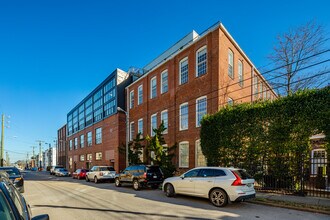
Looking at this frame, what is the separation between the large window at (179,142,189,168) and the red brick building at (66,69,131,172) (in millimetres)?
9129

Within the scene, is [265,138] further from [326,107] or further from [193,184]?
[193,184]

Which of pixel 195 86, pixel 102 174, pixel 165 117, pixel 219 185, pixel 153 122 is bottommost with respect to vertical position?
pixel 102 174

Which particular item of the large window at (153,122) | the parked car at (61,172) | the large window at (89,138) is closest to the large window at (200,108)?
the large window at (153,122)

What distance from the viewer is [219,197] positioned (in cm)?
923

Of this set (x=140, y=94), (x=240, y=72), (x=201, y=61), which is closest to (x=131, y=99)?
(x=140, y=94)

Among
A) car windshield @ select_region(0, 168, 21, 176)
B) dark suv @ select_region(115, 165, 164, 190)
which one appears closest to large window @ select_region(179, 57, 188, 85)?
dark suv @ select_region(115, 165, 164, 190)

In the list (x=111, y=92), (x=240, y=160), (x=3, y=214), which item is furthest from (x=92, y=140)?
(x=3, y=214)

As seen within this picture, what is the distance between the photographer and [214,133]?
14.4 metres

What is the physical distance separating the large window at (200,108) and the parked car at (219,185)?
771 cm

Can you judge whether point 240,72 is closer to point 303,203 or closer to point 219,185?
point 303,203

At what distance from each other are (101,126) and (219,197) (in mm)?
28836

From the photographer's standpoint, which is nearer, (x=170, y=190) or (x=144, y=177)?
(x=170, y=190)

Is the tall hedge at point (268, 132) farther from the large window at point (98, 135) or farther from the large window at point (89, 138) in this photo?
the large window at point (89, 138)

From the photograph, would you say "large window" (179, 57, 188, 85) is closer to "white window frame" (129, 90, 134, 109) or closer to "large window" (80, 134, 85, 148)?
"white window frame" (129, 90, 134, 109)
